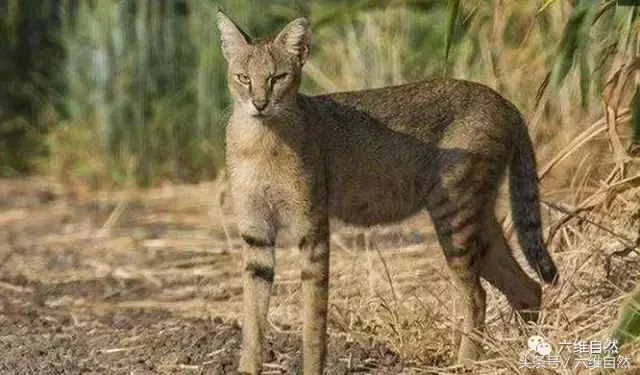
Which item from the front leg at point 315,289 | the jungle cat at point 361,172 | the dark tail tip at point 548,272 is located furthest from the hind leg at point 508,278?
the front leg at point 315,289

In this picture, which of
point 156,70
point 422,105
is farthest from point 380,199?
point 156,70

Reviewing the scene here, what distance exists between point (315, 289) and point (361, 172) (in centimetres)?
57

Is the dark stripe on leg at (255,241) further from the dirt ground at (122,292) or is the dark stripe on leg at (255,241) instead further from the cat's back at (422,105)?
the cat's back at (422,105)

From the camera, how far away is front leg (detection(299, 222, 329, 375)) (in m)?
5.27

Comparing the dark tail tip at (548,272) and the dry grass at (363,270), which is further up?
the dark tail tip at (548,272)

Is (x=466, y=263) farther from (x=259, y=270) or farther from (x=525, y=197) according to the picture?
(x=259, y=270)

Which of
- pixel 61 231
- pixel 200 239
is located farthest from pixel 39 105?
pixel 200 239

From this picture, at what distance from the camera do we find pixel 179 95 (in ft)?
32.4

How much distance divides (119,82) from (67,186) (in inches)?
28.7

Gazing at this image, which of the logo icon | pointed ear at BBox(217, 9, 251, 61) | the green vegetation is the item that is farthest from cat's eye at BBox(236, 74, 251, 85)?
the green vegetation

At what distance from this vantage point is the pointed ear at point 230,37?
5.40m

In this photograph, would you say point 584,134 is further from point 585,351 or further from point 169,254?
point 169,254

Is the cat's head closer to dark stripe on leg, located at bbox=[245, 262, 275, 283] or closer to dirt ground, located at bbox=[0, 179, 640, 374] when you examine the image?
dark stripe on leg, located at bbox=[245, 262, 275, 283]

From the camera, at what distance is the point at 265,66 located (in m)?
5.28
